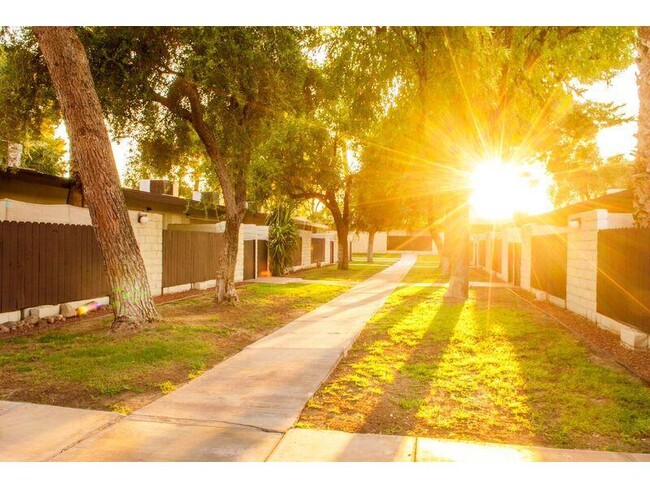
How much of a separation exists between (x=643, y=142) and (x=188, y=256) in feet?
38.7

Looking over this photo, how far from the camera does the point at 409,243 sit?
64812mm

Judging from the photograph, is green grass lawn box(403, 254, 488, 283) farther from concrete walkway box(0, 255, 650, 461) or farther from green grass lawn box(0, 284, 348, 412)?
concrete walkway box(0, 255, 650, 461)

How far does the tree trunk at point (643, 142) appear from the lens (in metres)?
7.53

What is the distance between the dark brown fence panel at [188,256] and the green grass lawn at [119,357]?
135 inches

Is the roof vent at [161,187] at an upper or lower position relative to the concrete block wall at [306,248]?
upper

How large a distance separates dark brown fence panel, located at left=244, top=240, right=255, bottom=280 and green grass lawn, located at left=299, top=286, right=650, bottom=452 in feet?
38.1

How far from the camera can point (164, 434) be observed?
13.5 ft

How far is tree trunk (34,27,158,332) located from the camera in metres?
7.77

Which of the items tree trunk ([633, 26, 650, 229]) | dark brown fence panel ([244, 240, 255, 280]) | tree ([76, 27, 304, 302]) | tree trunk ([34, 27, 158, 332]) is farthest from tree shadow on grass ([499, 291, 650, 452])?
dark brown fence panel ([244, 240, 255, 280])

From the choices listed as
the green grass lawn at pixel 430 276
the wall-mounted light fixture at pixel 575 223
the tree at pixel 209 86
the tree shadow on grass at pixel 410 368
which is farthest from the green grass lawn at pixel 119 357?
the green grass lawn at pixel 430 276

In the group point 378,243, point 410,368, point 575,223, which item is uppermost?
point 575,223

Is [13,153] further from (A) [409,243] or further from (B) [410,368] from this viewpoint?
(A) [409,243]

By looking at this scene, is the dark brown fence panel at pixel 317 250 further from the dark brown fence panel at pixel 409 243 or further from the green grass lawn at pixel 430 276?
the dark brown fence panel at pixel 409 243

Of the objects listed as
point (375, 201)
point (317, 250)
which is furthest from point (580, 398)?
point (317, 250)
